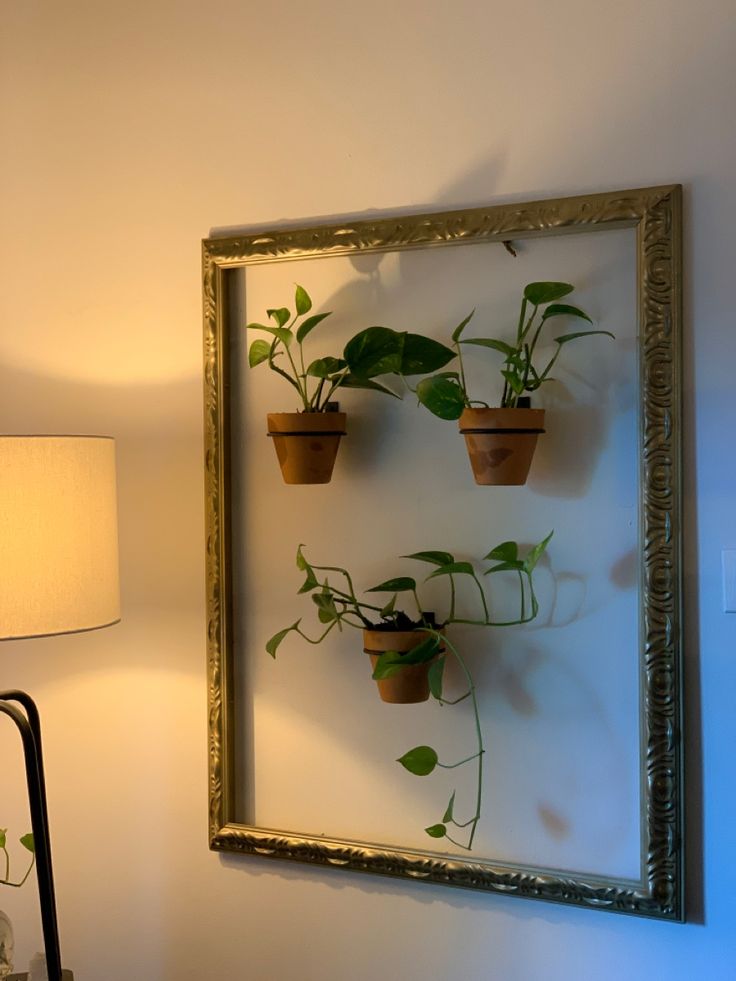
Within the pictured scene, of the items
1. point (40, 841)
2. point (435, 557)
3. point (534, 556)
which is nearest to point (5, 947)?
point (40, 841)

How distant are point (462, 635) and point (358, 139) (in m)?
0.78

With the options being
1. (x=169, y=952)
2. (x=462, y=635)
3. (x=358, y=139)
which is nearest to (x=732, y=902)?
(x=462, y=635)

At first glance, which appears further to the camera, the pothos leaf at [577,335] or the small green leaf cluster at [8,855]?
the small green leaf cluster at [8,855]

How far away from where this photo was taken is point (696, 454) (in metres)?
1.41

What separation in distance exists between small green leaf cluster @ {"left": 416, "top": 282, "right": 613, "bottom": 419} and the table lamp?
49 cm

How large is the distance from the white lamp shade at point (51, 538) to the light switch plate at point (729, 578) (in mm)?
857

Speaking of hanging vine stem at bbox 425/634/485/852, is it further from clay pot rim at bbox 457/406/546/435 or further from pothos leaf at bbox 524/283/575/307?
pothos leaf at bbox 524/283/575/307

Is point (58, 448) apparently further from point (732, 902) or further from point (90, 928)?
point (732, 902)

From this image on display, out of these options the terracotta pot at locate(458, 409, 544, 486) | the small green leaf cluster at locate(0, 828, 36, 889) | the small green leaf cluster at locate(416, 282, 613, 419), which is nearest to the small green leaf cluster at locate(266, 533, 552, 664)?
the terracotta pot at locate(458, 409, 544, 486)

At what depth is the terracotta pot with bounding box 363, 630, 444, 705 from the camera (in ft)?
4.81

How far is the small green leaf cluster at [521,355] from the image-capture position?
55.0 inches

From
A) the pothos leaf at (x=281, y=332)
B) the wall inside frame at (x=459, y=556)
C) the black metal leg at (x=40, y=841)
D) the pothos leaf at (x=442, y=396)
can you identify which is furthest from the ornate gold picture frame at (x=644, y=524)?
the black metal leg at (x=40, y=841)

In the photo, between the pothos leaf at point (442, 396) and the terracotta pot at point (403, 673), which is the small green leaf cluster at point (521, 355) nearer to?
the pothos leaf at point (442, 396)

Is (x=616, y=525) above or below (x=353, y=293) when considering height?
below
